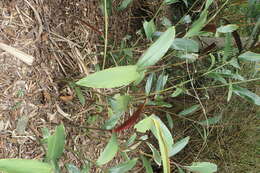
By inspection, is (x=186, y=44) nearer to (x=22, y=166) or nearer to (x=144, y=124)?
(x=144, y=124)

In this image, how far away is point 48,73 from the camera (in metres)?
0.99

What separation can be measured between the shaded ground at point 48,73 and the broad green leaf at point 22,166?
432mm

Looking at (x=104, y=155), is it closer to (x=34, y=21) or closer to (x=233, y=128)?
(x=34, y=21)

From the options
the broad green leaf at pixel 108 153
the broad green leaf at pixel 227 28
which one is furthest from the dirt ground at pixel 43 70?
the broad green leaf at pixel 227 28

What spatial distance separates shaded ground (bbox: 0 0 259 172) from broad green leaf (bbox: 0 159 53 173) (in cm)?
43

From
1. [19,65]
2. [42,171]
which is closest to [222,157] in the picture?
[19,65]

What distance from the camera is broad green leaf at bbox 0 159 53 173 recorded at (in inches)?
17.8

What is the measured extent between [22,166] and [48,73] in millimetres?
558

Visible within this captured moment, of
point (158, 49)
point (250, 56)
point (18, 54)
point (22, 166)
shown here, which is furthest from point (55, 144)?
point (250, 56)

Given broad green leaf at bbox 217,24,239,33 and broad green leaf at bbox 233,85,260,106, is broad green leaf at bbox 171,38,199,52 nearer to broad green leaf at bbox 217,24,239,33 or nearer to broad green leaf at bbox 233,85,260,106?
broad green leaf at bbox 217,24,239,33

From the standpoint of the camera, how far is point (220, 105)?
5.21ft

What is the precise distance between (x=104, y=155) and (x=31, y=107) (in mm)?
309

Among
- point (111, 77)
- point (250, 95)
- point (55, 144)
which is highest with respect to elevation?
point (111, 77)

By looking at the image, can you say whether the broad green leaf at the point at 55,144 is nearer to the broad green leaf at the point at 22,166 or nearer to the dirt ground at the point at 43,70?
the broad green leaf at the point at 22,166
